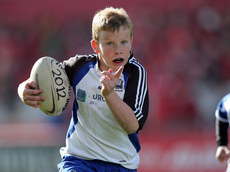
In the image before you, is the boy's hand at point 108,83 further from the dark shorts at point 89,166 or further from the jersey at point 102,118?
the dark shorts at point 89,166

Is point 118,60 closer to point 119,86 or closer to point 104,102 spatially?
point 119,86

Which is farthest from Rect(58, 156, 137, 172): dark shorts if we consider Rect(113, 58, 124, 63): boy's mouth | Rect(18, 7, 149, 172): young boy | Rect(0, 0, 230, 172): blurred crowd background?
Rect(0, 0, 230, 172): blurred crowd background

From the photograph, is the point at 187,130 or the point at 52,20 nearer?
the point at 187,130

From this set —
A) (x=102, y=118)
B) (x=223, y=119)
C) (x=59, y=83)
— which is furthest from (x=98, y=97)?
(x=223, y=119)

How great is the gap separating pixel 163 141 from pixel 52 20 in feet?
21.8

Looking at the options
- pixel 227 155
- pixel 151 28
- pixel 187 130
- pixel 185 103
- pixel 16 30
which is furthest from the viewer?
pixel 16 30

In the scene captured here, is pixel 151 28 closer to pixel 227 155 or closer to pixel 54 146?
pixel 54 146

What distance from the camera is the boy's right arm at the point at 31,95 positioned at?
4.21 meters

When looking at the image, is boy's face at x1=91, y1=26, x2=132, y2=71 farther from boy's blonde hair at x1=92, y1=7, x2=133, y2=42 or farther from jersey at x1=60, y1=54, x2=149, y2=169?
jersey at x1=60, y1=54, x2=149, y2=169

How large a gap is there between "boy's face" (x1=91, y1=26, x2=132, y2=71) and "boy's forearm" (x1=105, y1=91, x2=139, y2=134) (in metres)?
0.37

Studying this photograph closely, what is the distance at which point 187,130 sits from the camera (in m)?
10.2

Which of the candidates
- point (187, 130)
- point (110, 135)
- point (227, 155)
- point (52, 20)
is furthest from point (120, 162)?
point (52, 20)

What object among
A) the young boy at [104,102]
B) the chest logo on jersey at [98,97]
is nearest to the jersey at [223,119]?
the young boy at [104,102]

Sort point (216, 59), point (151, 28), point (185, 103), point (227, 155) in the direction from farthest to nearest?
point (151, 28), point (216, 59), point (185, 103), point (227, 155)
